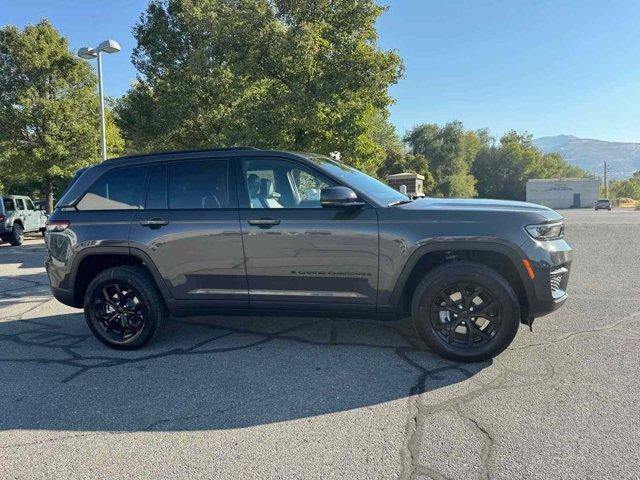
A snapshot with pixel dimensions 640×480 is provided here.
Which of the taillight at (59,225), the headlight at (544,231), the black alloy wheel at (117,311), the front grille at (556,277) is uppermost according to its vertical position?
the taillight at (59,225)

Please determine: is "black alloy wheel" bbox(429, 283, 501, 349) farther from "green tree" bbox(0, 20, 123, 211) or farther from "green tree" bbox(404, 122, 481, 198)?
"green tree" bbox(404, 122, 481, 198)

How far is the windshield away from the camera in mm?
4055

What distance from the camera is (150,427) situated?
119 inches

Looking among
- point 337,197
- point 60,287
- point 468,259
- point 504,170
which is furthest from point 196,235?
point 504,170

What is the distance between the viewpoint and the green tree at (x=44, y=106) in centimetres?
1912

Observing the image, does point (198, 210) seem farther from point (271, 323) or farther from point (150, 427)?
point (150, 427)

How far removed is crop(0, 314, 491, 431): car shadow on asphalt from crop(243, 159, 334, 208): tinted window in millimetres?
1420

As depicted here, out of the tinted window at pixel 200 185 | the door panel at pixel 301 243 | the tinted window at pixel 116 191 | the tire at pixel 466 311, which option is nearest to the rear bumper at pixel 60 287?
the tinted window at pixel 116 191

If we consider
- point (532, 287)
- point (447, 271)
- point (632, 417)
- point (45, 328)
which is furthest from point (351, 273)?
point (45, 328)

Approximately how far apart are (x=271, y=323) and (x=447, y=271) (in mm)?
2212

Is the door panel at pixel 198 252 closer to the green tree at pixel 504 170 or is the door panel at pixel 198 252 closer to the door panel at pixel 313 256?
the door panel at pixel 313 256

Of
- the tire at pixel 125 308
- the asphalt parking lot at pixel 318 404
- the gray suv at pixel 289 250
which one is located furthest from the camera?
the tire at pixel 125 308

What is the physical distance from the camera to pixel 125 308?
14.6 feet

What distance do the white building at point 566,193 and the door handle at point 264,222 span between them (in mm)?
73303
